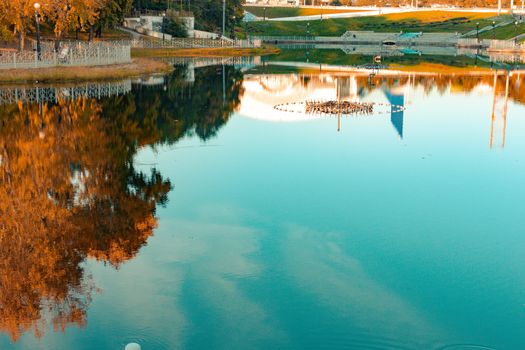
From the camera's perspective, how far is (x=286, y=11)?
159 meters

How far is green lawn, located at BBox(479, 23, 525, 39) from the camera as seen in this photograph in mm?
115825

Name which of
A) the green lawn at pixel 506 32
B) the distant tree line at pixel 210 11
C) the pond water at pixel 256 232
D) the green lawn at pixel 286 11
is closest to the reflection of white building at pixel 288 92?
the pond water at pixel 256 232

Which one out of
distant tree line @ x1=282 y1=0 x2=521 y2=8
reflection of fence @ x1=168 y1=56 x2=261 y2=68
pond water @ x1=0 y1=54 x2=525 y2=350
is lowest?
pond water @ x1=0 y1=54 x2=525 y2=350

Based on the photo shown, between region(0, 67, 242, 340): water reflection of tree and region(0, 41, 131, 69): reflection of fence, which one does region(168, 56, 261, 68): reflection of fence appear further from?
region(0, 67, 242, 340): water reflection of tree

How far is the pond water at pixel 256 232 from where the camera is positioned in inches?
491

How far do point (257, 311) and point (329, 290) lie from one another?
5.77 ft

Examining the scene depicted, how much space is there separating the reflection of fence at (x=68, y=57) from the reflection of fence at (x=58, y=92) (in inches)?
289

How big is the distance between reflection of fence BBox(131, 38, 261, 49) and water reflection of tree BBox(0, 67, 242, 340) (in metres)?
47.1

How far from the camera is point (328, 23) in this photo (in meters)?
147

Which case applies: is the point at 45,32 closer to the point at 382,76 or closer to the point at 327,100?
the point at 382,76

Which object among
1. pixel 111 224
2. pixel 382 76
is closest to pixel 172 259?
pixel 111 224

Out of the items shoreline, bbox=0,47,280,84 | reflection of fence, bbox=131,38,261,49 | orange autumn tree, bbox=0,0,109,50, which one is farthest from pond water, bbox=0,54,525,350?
reflection of fence, bbox=131,38,261,49

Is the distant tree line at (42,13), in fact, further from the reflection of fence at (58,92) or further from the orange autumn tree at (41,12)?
the reflection of fence at (58,92)

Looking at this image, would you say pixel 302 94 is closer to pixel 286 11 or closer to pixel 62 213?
pixel 62 213
